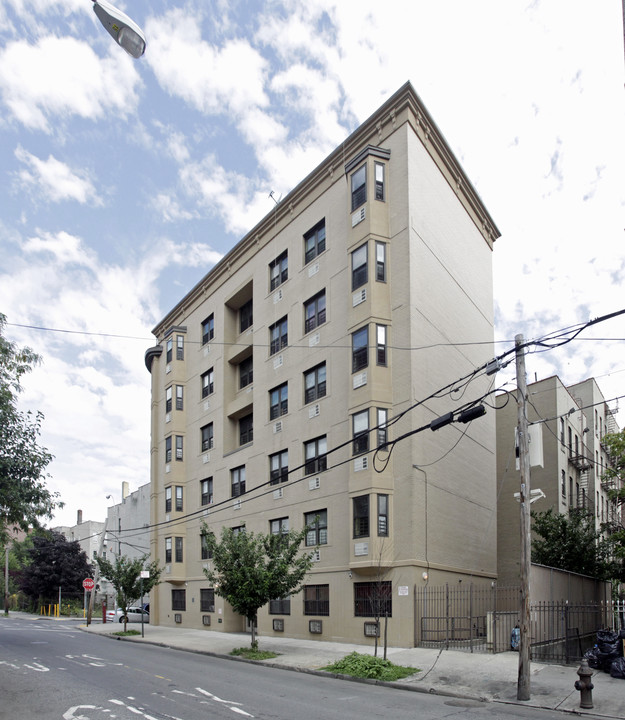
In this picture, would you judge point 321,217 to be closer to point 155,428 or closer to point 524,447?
point 524,447

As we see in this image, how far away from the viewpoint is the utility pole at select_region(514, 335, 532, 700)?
14469mm

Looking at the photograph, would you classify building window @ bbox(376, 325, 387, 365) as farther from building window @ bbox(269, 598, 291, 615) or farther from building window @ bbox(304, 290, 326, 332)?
building window @ bbox(269, 598, 291, 615)

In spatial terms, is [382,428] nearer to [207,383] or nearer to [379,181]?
[379,181]

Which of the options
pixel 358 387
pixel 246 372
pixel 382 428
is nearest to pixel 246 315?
pixel 246 372

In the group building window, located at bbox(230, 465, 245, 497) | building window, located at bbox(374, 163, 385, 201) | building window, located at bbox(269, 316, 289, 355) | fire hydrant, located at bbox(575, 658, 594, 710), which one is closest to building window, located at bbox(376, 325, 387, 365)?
building window, located at bbox(374, 163, 385, 201)

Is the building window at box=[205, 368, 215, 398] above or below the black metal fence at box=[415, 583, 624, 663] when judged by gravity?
above

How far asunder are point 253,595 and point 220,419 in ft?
49.3

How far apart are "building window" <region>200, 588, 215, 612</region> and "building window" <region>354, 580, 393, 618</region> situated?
→ 39.4ft

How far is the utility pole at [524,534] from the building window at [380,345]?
9587mm

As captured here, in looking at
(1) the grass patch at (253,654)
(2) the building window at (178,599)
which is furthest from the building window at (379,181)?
(2) the building window at (178,599)

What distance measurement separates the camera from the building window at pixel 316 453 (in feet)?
90.8

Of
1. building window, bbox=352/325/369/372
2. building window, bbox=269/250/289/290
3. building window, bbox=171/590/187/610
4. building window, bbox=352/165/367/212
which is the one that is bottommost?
building window, bbox=171/590/187/610

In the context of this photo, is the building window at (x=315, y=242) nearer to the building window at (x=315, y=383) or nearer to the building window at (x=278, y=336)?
the building window at (x=278, y=336)

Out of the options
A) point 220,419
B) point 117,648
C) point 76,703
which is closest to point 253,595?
point 117,648
